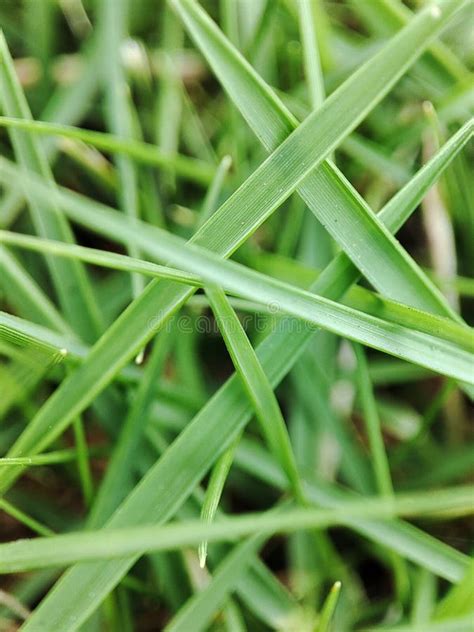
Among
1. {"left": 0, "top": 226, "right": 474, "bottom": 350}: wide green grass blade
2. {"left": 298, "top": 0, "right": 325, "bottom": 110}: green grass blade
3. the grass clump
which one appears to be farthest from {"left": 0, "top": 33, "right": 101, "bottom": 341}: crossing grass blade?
{"left": 298, "top": 0, "right": 325, "bottom": 110}: green grass blade

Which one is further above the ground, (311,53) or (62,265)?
(311,53)

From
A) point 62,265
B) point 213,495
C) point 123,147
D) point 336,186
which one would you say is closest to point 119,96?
point 123,147

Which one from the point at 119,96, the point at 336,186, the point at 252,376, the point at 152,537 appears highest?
the point at 119,96

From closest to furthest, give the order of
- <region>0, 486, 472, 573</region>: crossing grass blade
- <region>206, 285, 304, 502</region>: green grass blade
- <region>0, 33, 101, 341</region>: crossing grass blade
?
<region>0, 486, 472, 573</region>: crossing grass blade, <region>206, 285, 304, 502</region>: green grass blade, <region>0, 33, 101, 341</region>: crossing grass blade

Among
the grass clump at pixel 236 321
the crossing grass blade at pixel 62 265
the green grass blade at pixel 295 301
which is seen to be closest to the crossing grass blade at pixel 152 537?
the grass clump at pixel 236 321

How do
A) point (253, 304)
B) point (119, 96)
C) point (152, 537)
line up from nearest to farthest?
point (152, 537)
point (253, 304)
point (119, 96)

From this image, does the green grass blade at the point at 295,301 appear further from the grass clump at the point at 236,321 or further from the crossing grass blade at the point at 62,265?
the crossing grass blade at the point at 62,265

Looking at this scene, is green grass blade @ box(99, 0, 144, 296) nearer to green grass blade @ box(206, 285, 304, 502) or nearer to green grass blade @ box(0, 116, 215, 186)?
green grass blade @ box(0, 116, 215, 186)

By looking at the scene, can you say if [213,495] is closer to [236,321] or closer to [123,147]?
[236,321]

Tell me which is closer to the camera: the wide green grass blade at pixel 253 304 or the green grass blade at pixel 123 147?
the wide green grass blade at pixel 253 304
